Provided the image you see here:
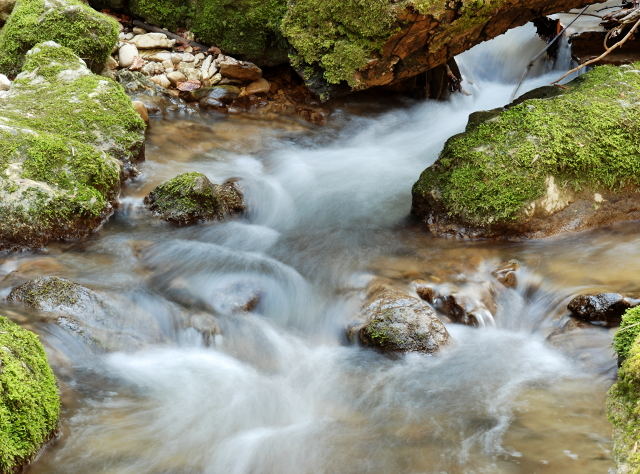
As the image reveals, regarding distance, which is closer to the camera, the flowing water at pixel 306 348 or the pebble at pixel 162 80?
the flowing water at pixel 306 348

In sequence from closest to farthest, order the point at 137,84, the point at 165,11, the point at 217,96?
the point at 137,84
the point at 217,96
the point at 165,11

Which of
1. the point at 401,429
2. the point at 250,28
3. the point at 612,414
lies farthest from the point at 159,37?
the point at 612,414

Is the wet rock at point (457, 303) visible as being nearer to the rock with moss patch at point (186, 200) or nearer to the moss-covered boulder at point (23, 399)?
the rock with moss patch at point (186, 200)

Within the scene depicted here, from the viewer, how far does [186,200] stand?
5938 mm

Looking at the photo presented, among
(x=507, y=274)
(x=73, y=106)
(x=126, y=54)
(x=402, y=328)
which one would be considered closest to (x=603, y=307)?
(x=507, y=274)

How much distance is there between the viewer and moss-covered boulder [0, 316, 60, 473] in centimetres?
298

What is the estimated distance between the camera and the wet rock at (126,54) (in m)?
8.39

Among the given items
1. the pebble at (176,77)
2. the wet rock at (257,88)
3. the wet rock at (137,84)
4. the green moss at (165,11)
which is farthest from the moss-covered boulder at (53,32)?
the wet rock at (257,88)

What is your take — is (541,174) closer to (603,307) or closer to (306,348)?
(603,307)

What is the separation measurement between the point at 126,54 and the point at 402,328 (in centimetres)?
595

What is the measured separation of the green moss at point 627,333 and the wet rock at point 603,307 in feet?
2.68

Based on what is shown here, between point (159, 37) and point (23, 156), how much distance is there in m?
3.96

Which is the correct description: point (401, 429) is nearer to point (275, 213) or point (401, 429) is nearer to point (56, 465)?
point (56, 465)

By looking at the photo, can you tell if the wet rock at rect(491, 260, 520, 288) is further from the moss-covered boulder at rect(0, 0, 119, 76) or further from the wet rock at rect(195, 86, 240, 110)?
the moss-covered boulder at rect(0, 0, 119, 76)
